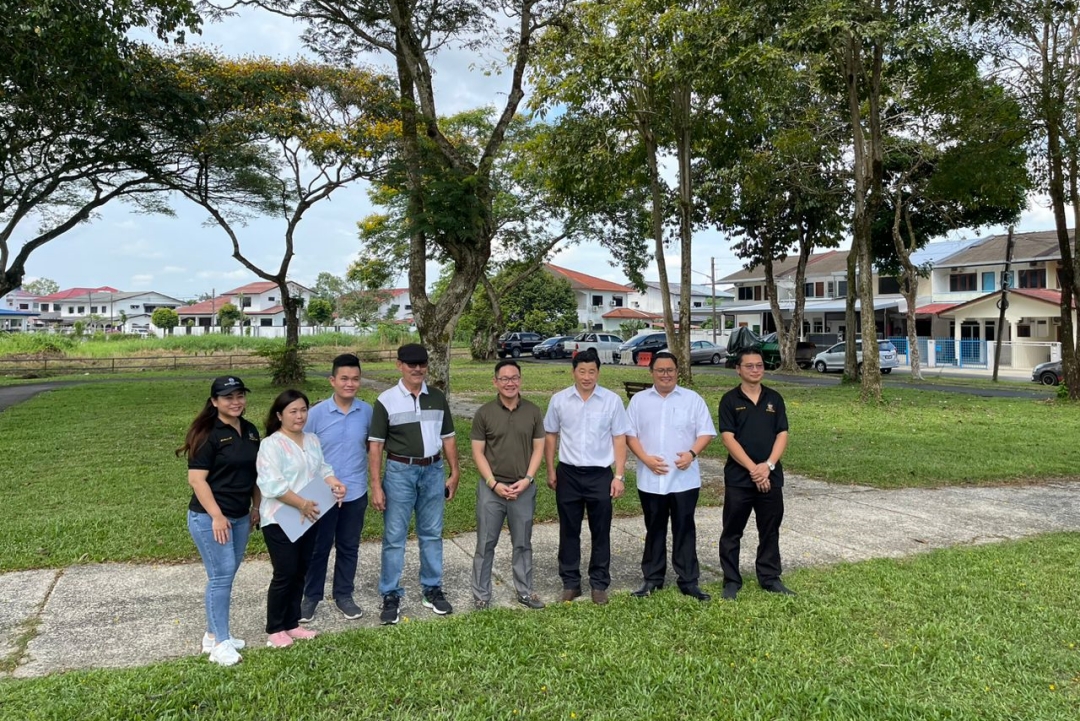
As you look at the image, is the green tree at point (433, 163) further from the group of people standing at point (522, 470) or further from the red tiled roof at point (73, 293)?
the red tiled roof at point (73, 293)

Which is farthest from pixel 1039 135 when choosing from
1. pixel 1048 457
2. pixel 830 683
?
A: pixel 830 683

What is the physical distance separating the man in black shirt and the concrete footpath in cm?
22

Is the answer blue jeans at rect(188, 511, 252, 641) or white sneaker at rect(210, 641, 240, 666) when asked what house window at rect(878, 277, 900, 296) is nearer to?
blue jeans at rect(188, 511, 252, 641)

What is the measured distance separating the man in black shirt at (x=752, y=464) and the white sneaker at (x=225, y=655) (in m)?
2.83

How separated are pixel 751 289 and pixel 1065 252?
34.8m

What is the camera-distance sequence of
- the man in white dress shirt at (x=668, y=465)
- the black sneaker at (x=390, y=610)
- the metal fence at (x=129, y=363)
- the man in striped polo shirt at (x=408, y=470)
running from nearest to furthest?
the black sneaker at (x=390, y=610) < the man in striped polo shirt at (x=408, y=470) < the man in white dress shirt at (x=668, y=465) < the metal fence at (x=129, y=363)

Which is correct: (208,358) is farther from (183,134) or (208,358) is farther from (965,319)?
(965,319)

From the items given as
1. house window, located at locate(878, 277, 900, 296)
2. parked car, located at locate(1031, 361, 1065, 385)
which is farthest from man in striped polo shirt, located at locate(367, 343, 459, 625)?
house window, located at locate(878, 277, 900, 296)

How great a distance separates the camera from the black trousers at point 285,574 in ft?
12.4

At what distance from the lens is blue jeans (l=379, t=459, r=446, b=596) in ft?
14.4

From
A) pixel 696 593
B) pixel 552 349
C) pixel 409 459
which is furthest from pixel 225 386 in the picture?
pixel 552 349

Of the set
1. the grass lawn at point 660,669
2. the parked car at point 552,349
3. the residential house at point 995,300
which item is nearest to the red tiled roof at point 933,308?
the residential house at point 995,300

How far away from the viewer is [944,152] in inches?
721

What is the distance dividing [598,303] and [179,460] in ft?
184
